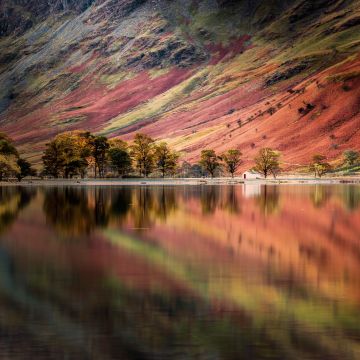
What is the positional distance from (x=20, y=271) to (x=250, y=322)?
12.7 m

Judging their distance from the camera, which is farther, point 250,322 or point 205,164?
point 205,164

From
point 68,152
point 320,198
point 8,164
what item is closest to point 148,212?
point 320,198

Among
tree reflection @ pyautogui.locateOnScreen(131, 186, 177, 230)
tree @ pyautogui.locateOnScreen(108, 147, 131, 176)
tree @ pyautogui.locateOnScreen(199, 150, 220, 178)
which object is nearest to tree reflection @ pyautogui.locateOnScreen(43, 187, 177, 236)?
tree reflection @ pyautogui.locateOnScreen(131, 186, 177, 230)

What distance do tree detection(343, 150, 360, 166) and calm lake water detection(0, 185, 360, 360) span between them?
117 metres

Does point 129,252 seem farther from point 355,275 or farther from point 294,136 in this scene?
point 294,136

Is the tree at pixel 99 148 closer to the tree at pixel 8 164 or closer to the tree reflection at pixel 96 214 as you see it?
the tree at pixel 8 164

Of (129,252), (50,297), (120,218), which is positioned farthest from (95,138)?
(50,297)

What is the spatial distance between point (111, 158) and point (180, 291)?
386 ft

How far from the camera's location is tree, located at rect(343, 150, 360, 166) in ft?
523

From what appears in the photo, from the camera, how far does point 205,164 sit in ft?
513

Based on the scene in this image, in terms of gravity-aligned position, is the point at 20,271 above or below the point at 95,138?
below

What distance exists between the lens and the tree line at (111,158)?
134625 millimetres

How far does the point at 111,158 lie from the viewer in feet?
459

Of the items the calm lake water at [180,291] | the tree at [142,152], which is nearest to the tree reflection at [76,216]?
the calm lake water at [180,291]
